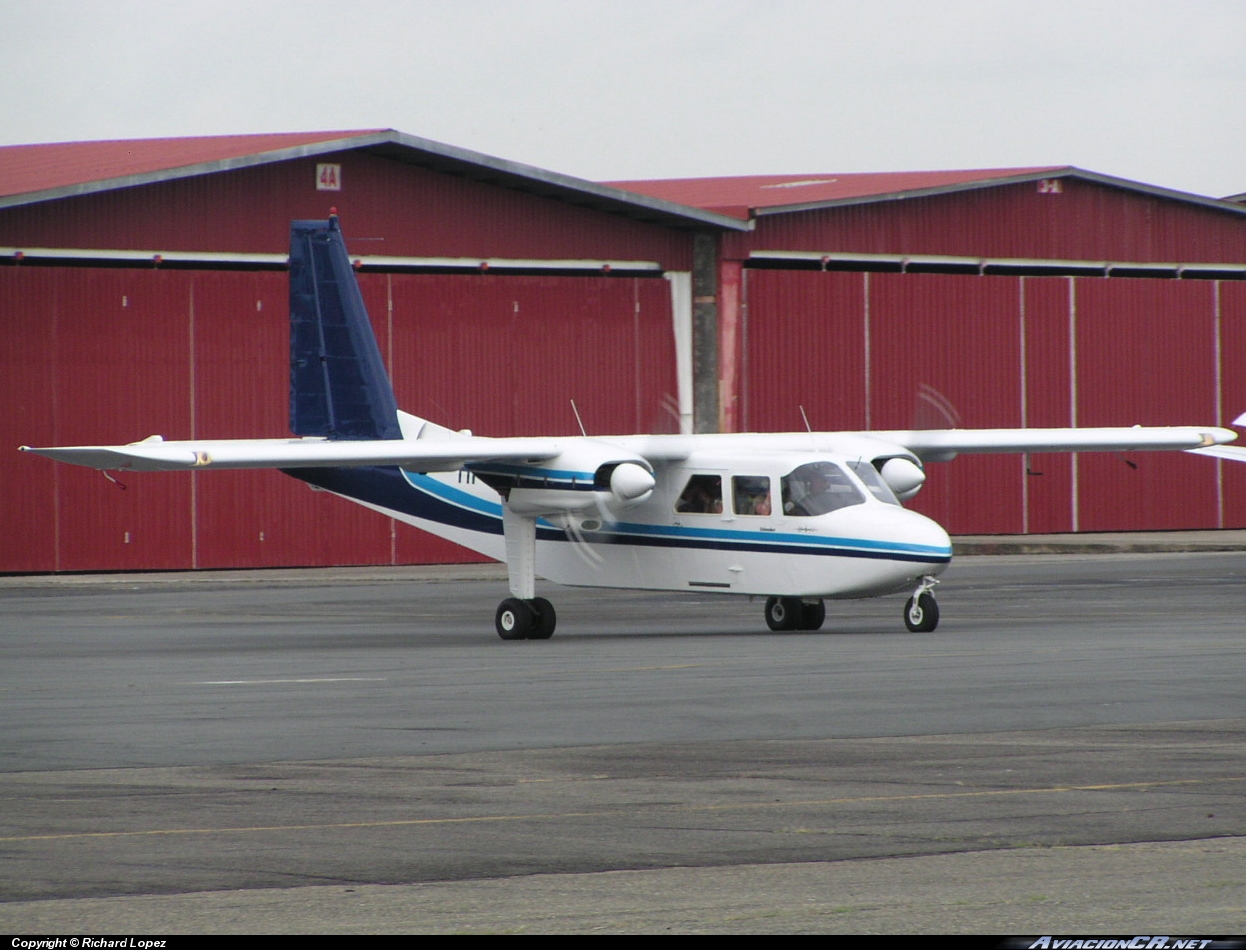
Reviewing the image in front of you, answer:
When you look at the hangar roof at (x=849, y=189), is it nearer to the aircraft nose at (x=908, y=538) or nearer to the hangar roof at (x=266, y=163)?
the hangar roof at (x=266, y=163)

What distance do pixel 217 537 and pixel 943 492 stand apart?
17.5 metres

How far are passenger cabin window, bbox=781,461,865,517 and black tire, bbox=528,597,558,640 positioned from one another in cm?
321

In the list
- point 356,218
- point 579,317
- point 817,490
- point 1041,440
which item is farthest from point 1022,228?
point 817,490

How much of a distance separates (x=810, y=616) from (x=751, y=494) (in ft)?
5.67

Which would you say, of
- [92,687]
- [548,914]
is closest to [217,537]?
[92,687]

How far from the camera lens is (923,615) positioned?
22.3m

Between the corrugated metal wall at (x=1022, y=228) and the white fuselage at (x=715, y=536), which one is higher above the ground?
the corrugated metal wall at (x=1022, y=228)

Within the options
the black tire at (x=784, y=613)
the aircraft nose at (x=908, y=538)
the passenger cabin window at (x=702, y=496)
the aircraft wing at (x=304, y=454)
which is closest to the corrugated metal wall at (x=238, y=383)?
the aircraft wing at (x=304, y=454)

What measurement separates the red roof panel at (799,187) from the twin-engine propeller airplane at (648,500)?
63.9 feet

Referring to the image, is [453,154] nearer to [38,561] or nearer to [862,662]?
[38,561]

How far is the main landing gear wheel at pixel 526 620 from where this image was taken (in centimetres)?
2325

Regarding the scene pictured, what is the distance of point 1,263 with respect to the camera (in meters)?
36.8

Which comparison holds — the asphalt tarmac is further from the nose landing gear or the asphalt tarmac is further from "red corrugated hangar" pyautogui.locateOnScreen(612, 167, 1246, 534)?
"red corrugated hangar" pyautogui.locateOnScreen(612, 167, 1246, 534)
